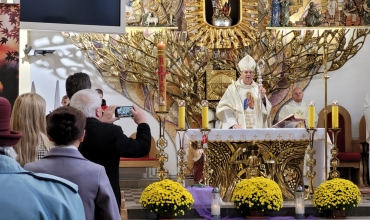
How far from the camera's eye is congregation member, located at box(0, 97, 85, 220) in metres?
2.25

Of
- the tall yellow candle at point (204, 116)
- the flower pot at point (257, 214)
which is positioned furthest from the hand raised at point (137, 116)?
the tall yellow candle at point (204, 116)

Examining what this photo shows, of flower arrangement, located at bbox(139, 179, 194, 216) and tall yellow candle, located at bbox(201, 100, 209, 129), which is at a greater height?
tall yellow candle, located at bbox(201, 100, 209, 129)

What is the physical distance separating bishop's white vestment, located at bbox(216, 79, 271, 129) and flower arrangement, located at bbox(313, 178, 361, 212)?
1.86 metres

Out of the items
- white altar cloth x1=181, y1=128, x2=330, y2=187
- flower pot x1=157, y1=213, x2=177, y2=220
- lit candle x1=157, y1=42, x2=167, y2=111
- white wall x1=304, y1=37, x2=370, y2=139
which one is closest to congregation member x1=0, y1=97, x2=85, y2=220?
lit candle x1=157, y1=42, x2=167, y2=111

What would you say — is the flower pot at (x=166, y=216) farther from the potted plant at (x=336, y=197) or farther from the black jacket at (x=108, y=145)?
the black jacket at (x=108, y=145)

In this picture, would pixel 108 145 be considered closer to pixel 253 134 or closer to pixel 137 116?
pixel 137 116

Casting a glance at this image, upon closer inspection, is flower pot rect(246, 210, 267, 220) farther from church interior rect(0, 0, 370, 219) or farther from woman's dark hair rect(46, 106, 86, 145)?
woman's dark hair rect(46, 106, 86, 145)

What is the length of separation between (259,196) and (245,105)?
7.37ft

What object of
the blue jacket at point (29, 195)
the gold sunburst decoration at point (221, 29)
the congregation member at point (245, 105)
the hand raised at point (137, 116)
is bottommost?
the blue jacket at point (29, 195)

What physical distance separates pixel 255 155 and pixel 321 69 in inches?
141

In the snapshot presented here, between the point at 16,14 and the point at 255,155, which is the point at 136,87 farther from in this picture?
the point at 16,14

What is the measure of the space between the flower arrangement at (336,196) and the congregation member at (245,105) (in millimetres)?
1862

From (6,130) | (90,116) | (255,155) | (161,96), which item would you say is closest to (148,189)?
(161,96)

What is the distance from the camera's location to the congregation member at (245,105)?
9875 mm
